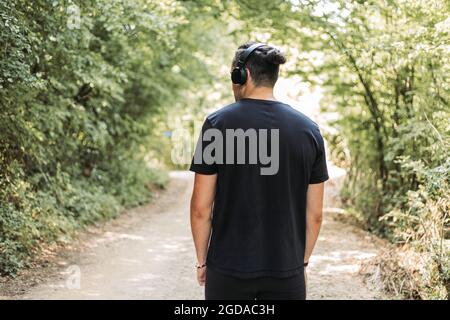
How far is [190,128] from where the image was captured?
22609 millimetres

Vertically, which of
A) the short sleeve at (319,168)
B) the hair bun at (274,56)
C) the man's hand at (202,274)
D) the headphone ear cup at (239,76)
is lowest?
the man's hand at (202,274)

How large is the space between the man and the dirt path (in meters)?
3.68

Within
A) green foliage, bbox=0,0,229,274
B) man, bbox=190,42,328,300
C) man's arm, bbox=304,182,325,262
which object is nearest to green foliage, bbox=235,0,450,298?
green foliage, bbox=0,0,229,274

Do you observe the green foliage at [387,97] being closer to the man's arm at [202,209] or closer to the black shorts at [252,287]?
the black shorts at [252,287]

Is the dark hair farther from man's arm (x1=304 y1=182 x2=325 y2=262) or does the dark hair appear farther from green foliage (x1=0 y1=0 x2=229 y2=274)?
green foliage (x1=0 y1=0 x2=229 y2=274)

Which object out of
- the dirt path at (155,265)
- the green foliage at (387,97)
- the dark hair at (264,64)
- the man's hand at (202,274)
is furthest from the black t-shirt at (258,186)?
the dirt path at (155,265)

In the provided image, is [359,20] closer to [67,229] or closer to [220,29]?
[67,229]

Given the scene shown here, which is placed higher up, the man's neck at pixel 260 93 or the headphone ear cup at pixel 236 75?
the headphone ear cup at pixel 236 75

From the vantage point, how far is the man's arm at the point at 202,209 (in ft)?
9.04

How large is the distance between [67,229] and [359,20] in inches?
218

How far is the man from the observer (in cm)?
269

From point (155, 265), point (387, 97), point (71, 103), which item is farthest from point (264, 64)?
point (387, 97)

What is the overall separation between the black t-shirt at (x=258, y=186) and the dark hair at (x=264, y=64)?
130mm
